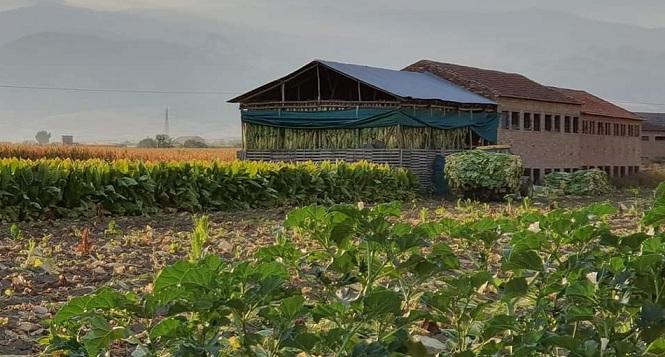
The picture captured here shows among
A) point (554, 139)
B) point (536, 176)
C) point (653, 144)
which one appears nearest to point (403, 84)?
point (536, 176)

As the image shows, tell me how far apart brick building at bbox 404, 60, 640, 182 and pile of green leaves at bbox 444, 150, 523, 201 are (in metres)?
5.85

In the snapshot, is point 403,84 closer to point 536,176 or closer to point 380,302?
point 536,176

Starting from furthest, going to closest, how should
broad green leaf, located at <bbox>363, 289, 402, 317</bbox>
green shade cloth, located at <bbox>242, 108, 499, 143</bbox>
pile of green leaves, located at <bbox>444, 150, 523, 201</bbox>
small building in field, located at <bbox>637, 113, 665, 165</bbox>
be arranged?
small building in field, located at <bbox>637, 113, 665, 165</bbox>, green shade cloth, located at <bbox>242, 108, 499, 143</bbox>, pile of green leaves, located at <bbox>444, 150, 523, 201</bbox>, broad green leaf, located at <bbox>363, 289, 402, 317</bbox>

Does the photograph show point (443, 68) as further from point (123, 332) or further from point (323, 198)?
point (123, 332)

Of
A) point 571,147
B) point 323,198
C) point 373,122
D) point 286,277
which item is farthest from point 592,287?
point 571,147

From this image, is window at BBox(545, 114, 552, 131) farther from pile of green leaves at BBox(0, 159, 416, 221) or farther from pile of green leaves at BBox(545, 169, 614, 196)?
pile of green leaves at BBox(0, 159, 416, 221)

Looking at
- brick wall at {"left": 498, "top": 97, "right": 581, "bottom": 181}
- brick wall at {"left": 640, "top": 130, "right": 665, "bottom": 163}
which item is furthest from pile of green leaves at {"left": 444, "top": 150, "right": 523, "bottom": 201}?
brick wall at {"left": 640, "top": 130, "right": 665, "bottom": 163}

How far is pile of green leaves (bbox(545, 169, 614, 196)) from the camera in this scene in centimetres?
2619

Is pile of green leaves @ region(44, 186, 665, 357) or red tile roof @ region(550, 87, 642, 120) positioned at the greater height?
red tile roof @ region(550, 87, 642, 120)

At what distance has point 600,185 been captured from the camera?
26.8 metres

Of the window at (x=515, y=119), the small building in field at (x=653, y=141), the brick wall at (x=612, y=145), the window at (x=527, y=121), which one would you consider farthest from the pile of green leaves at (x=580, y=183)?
the small building in field at (x=653, y=141)

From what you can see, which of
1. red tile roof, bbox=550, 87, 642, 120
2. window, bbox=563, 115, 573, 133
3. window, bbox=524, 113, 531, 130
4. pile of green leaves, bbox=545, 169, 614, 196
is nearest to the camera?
pile of green leaves, bbox=545, 169, 614, 196

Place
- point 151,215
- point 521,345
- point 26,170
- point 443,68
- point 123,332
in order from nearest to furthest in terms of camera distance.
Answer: point 123,332 → point 521,345 → point 26,170 → point 151,215 → point 443,68

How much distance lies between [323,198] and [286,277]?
51.8 ft
